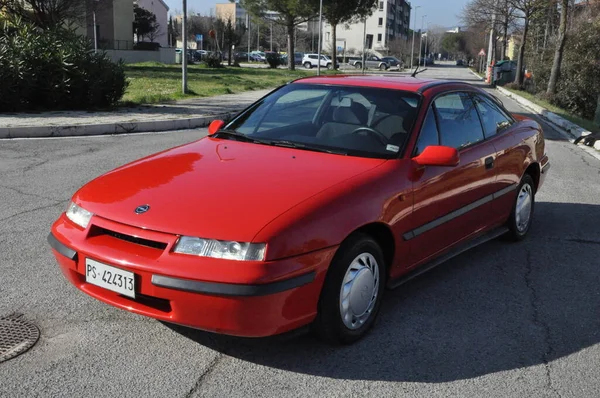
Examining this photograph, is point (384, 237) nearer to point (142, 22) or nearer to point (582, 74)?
point (582, 74)

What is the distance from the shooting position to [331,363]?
10.9 ft

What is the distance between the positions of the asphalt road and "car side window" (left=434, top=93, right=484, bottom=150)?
3.39ft

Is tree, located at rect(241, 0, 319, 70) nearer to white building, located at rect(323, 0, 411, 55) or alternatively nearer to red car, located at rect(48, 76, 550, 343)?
red car, located at rect(48, 76, 550, 343)

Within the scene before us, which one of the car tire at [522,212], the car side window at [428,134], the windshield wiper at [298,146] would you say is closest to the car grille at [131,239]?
the windshield wiper at [298,146]

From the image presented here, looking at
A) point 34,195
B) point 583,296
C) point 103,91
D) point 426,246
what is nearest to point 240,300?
point 426,246

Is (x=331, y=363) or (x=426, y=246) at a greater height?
(x=426, y=246)

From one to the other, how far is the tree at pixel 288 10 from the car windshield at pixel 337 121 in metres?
41.0

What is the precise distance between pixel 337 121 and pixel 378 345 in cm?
165

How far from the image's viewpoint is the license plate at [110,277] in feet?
10.2

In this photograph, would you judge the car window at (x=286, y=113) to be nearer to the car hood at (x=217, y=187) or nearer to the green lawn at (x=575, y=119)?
the car hood at (x=217, y=187)

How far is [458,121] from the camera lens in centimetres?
477

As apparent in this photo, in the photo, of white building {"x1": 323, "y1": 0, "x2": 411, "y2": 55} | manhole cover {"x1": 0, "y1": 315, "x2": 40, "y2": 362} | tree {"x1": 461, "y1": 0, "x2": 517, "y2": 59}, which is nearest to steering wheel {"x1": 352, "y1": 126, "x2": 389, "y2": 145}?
manhole cover {"x1": 0, "y1": 315, "x2": 40, "y2": 362}

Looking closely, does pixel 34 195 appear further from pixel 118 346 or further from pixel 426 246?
pixel 426 246

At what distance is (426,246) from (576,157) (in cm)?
838
